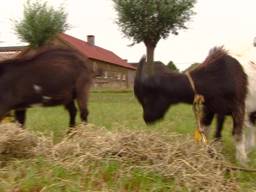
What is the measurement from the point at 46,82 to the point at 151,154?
322cm

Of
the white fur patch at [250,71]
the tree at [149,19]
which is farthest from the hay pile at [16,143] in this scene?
the tree at [149,19]

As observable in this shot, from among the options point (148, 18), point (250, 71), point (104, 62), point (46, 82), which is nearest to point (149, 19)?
point (148, 18)

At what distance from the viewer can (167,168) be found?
436 centimetres

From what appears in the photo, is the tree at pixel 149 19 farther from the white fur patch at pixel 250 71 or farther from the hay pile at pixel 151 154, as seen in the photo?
the hay pile at pixel 151 154

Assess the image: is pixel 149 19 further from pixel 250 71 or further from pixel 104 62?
pixel 250 71

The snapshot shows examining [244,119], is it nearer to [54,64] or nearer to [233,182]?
[233,182]

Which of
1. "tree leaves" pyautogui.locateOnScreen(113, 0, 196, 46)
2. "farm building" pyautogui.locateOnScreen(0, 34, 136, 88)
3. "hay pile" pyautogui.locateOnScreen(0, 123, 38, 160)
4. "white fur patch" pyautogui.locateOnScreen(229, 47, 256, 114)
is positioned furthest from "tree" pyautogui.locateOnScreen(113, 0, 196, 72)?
"hay pile" pyautogui.locateOnScreen(0, 123, 38, 160)

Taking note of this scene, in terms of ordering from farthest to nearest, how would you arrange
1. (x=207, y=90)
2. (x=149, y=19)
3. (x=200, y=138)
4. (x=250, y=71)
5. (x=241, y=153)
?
1. (x=149, y=19)
2. (x=250, y=71)
3. (x=207, y=90)
4. (x=241, y=153)
5. (x=200, y=138)

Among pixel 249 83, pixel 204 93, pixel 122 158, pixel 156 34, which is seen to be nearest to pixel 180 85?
pixel 204 93

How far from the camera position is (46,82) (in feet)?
24.2

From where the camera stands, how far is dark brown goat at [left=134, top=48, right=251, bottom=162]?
5.67 m

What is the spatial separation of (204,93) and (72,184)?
2.34m

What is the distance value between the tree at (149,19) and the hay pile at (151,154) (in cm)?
3209

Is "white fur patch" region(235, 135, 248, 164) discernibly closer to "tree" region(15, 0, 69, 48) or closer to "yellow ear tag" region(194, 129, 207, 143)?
"yellow ear tag" region(194, 129, 207, 143)
